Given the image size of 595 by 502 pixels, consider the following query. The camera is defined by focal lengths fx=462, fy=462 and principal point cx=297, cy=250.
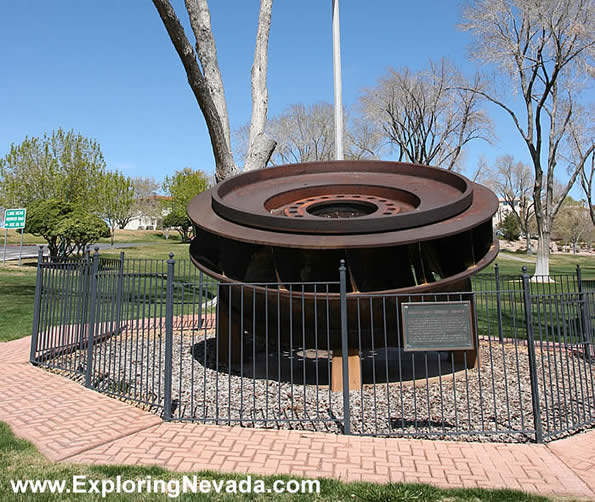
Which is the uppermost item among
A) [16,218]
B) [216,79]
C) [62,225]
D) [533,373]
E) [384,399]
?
[216,79]

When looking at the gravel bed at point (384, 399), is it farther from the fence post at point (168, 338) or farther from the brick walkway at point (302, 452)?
the brick walkway at point (302, 452)

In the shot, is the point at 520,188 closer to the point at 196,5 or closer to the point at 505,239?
the point at 505,239

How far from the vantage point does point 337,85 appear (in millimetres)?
14758

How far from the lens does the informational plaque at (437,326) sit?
15.6 ft

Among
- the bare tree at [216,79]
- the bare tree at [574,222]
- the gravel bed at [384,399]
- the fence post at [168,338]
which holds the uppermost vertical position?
the bare tree at [574,222]

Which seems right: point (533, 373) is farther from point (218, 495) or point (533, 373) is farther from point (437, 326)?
point (218, 495)

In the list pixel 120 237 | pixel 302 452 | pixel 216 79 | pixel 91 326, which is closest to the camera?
pixel 302 452

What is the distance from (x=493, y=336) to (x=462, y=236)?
506 centimetres

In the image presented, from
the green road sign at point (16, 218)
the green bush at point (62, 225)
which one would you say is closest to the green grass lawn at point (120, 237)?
the green bush at point (62, 225)

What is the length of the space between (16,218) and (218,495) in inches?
1052

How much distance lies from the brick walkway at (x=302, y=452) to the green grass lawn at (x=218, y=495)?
146mm

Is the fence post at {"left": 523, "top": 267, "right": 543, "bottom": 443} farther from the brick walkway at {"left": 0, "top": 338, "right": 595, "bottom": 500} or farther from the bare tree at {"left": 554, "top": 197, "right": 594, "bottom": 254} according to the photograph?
the bare tree at {"left": 554, "top": 197, "right": 594, "bottom": 254}

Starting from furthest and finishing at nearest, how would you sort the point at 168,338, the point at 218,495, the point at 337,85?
1. the point at 337,85
2. the point at 168,338
3. the point at 218,495

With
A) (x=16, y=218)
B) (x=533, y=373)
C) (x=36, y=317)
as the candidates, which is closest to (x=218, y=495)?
(x=533, y=373)
